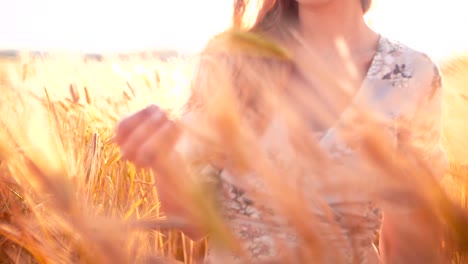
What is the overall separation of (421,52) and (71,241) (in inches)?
33.7

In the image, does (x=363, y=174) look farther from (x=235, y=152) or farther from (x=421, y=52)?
(x=421, y=52)

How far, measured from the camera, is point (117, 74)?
6.83ft

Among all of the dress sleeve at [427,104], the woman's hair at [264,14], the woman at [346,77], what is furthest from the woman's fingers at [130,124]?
the woman's hair at [264,14]

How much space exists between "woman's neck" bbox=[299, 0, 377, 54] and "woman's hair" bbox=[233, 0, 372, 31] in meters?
0.05

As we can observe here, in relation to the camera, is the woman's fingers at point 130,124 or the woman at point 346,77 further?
the woman at point 346,77

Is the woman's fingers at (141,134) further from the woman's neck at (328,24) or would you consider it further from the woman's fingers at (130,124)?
the woman's neck at (328,24)

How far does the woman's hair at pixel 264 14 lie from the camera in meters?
1.07

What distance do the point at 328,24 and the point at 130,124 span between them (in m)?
0.72

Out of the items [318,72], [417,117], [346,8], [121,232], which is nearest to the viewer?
[121,232]

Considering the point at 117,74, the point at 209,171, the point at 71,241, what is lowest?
the point at 117,74

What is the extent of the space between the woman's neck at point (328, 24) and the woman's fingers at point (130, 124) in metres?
0.68

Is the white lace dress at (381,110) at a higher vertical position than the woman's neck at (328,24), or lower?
lower

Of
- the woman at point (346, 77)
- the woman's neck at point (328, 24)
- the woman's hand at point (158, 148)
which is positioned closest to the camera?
the woman's hand at point (158, 148)

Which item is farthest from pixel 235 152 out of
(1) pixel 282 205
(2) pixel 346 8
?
(2) pixel 346 8
